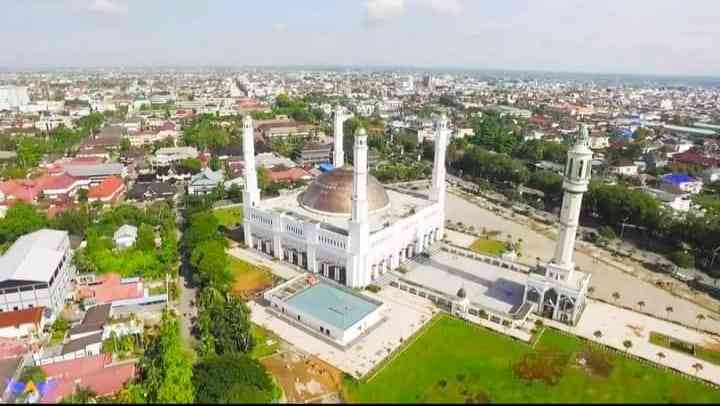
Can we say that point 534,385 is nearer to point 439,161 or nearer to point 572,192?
point 572,192

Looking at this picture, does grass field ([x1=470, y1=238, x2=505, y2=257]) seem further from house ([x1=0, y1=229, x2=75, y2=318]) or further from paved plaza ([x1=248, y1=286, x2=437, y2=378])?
house ([x1=0, y1=229, x2=75, y2=318])

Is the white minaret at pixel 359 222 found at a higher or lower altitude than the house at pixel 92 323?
higher

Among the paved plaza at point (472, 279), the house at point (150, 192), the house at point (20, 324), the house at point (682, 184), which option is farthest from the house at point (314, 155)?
the house at point (20, 324)

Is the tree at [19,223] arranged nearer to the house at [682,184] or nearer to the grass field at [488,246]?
the grass field at [488,246]

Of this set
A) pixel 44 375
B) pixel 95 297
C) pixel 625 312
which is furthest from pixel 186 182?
pixel 625 312

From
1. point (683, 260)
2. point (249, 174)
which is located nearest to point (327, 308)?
point (249, 174)

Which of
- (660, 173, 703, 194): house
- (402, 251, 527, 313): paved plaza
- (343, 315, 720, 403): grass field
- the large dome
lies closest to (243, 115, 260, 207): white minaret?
the large dome

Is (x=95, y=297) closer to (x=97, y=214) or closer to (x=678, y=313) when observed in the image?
(x=97, y=214)
